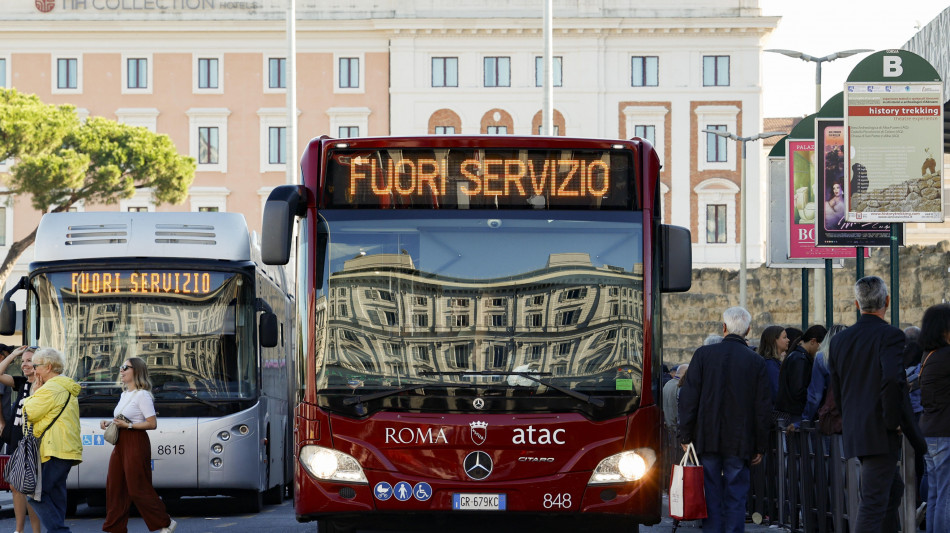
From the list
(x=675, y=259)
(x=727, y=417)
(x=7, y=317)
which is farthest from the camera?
(x=7, y=317)

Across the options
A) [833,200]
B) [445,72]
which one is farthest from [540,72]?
[833,200]

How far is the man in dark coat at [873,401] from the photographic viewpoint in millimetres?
9422

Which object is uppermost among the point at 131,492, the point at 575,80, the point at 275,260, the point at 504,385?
the point at 575,80

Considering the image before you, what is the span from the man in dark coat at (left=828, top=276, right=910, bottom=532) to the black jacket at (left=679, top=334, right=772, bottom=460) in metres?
0.96

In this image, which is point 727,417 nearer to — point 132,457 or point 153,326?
point 132,457

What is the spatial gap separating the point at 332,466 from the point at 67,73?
67582 mm

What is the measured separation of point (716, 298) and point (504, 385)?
55.4 meters

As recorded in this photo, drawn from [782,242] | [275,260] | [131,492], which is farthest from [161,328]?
[782,242]

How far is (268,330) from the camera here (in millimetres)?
15219

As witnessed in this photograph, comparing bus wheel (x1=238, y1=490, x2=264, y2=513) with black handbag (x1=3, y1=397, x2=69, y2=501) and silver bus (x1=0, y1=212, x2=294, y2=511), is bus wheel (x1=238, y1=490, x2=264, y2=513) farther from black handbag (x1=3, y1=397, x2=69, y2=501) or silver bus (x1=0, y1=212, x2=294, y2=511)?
black handbag (x1=3, y1=397, x2=69, y2=501)

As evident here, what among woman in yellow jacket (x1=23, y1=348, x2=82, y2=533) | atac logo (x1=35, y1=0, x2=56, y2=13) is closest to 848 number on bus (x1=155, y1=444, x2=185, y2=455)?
woman in yellow jacket (x1=23, y1=348, x2=82, y2=533)

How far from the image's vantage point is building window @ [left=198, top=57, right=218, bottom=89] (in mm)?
74688

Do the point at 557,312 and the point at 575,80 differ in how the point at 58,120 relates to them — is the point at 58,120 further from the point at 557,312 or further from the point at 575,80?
A: the point at 557,312

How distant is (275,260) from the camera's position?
9609mm
